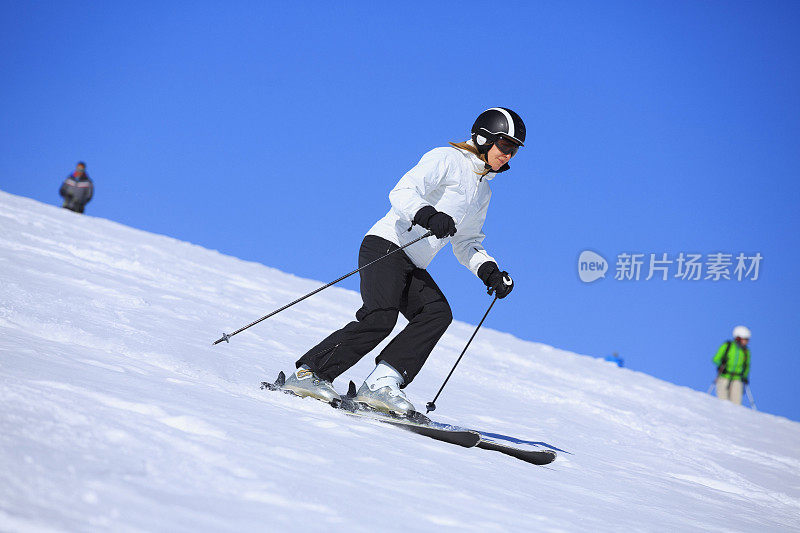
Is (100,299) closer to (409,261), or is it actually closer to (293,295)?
(409,261)

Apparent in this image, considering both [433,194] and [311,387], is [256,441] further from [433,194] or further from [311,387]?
[433,194]

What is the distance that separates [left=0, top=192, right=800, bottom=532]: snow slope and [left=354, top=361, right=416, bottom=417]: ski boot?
0.39 m

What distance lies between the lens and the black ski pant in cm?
417

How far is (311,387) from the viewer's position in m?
4.12

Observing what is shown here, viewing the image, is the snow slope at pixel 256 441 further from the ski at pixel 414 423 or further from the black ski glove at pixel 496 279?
the black ski glove at pixel 496 279

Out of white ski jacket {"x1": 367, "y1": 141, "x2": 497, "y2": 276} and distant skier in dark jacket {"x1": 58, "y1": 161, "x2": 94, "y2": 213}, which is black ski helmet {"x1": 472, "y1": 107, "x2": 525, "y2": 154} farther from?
distant skier in dark jacket {"x1": 58, "y1": 161, "x2": 94, "y2": 213}

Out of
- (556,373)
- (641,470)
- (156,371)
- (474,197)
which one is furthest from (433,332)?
(556,373)

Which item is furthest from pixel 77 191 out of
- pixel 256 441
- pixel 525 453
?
pixel 256 441

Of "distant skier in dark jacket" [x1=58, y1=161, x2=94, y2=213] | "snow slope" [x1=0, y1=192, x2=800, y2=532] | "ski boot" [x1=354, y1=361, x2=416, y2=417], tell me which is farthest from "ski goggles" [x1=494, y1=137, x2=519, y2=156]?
"distant skier in dark jacket" [x1=58, y1=161, x2=94, y2=213]

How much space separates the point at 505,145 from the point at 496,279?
86cm

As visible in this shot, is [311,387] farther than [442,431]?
Yes

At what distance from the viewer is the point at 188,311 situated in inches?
281

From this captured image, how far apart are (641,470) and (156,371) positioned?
3.39 meters

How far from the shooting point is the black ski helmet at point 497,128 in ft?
14.1
